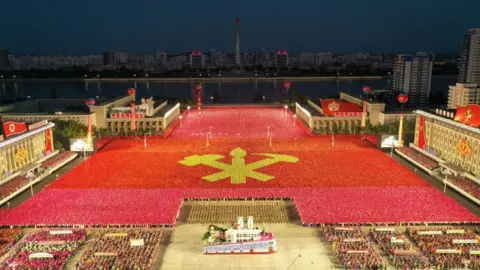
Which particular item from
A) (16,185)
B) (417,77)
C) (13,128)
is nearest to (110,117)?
(13,128)

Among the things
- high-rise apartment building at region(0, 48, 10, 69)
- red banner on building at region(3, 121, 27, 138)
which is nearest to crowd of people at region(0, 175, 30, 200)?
red banner on building at region(3, 121, 27, 138)

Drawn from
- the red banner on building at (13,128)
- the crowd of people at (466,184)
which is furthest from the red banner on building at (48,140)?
the crowd of people at (466,184)

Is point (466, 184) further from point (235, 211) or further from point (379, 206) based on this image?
point (235, 211)

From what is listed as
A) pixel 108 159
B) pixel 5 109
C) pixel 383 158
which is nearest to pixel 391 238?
pixel 383 158

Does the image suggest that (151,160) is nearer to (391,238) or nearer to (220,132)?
(220,132)

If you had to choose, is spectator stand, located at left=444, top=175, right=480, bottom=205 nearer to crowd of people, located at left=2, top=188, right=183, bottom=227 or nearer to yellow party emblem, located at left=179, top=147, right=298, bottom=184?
yellow party emblem, located at left=179, top=147, right=298, bottom=184
